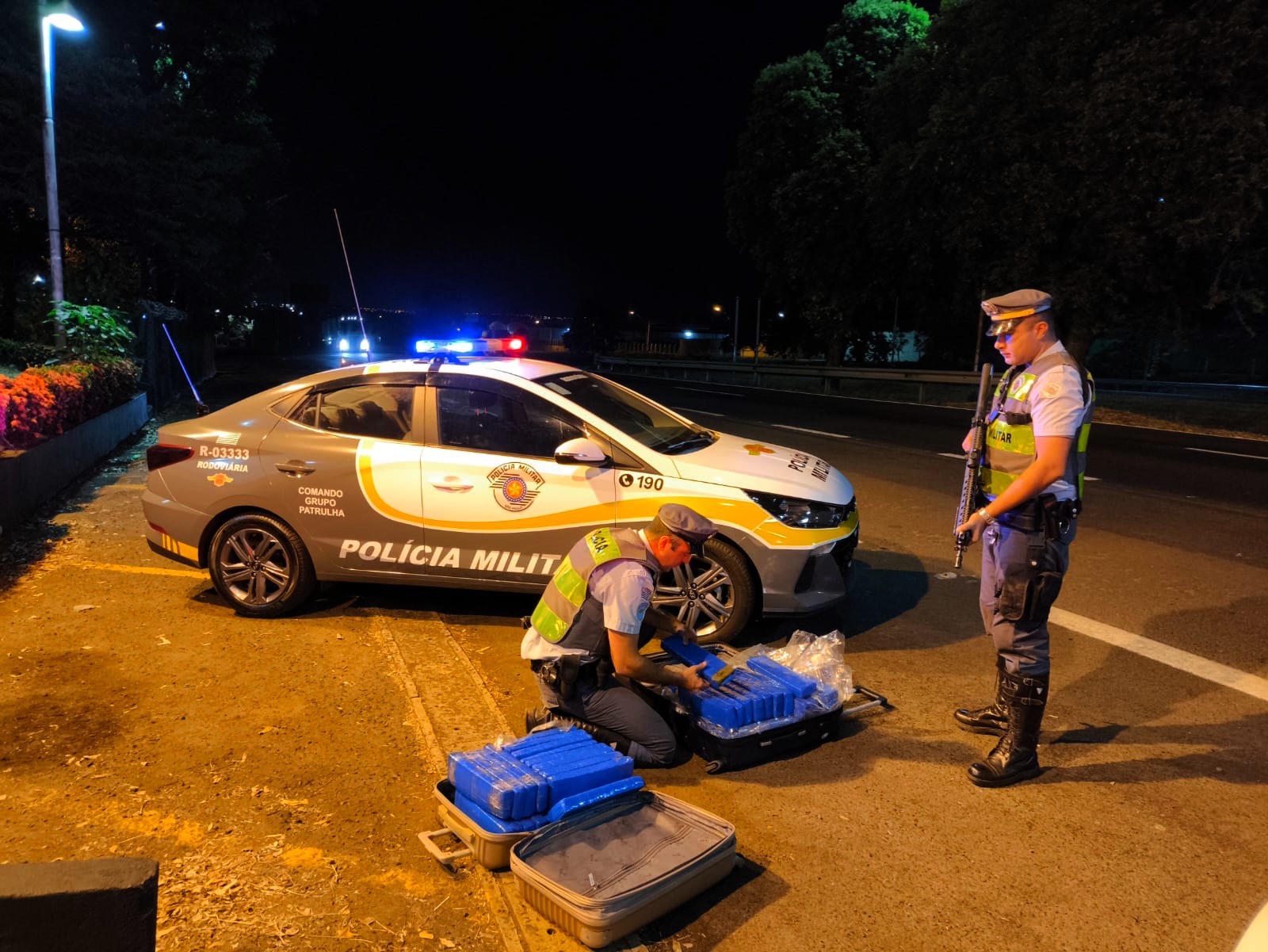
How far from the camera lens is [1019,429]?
3795 millimetres

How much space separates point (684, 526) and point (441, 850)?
4.95 feet

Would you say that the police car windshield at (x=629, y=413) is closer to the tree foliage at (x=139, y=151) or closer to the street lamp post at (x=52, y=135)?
the street lamp post at (x=52, y=135)

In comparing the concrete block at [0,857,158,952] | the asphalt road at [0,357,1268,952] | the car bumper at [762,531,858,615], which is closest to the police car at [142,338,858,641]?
the car bumper at [762,531,858,615]

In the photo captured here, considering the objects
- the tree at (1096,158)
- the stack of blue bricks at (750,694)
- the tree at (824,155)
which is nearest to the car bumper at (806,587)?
the stack of blue bricks at (750,694)

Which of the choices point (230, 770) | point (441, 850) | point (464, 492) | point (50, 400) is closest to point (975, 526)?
point (441, 850)

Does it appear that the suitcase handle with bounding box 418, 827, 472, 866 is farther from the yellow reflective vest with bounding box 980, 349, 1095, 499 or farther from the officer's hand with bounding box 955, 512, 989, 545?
the yellow reflective vest with bounding box 980, 349, 1095, 499

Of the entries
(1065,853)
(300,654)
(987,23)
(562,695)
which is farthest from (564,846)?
(987,23)

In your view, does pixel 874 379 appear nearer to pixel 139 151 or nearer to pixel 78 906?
pixel 139 151

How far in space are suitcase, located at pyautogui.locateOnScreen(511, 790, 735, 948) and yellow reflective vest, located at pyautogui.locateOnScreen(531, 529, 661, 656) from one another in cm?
75

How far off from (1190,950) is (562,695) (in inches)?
92.1

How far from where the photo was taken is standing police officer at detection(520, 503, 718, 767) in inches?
145

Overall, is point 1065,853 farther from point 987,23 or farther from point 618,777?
point 987,23

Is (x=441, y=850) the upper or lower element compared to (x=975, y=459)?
lower

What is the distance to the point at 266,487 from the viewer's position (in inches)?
218
